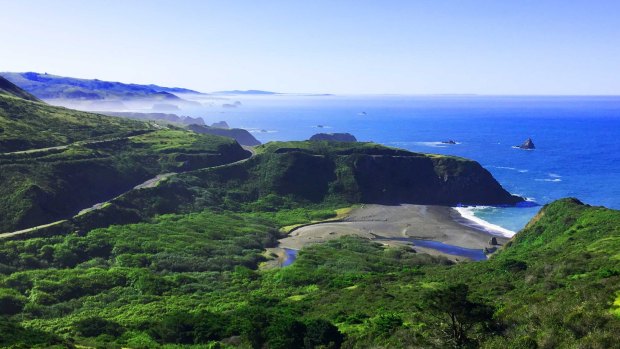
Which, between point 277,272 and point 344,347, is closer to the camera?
point 344,347

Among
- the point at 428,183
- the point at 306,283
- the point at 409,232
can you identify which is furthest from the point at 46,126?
the point at 428,183

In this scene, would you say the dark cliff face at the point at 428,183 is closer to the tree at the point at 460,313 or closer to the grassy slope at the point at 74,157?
the grassy slope at the point at 74,157

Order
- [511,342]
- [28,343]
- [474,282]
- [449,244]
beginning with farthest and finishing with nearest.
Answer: [449,244] → [474,282] → [28,343] → [511,342]

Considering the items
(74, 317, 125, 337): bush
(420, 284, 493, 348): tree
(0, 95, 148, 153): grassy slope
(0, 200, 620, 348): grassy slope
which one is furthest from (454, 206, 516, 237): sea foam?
(0, 95, 148, 153): grassy slope

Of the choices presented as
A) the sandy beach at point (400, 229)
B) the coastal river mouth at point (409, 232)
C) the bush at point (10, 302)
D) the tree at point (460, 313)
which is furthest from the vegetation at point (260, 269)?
the sandy beach at point (400, 229)

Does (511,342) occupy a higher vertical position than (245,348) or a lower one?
higher

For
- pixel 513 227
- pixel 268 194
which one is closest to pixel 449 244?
pixel 513 227

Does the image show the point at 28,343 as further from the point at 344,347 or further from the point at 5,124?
the point at 5,124

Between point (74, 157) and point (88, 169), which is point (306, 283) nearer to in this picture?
point (88, 169)
